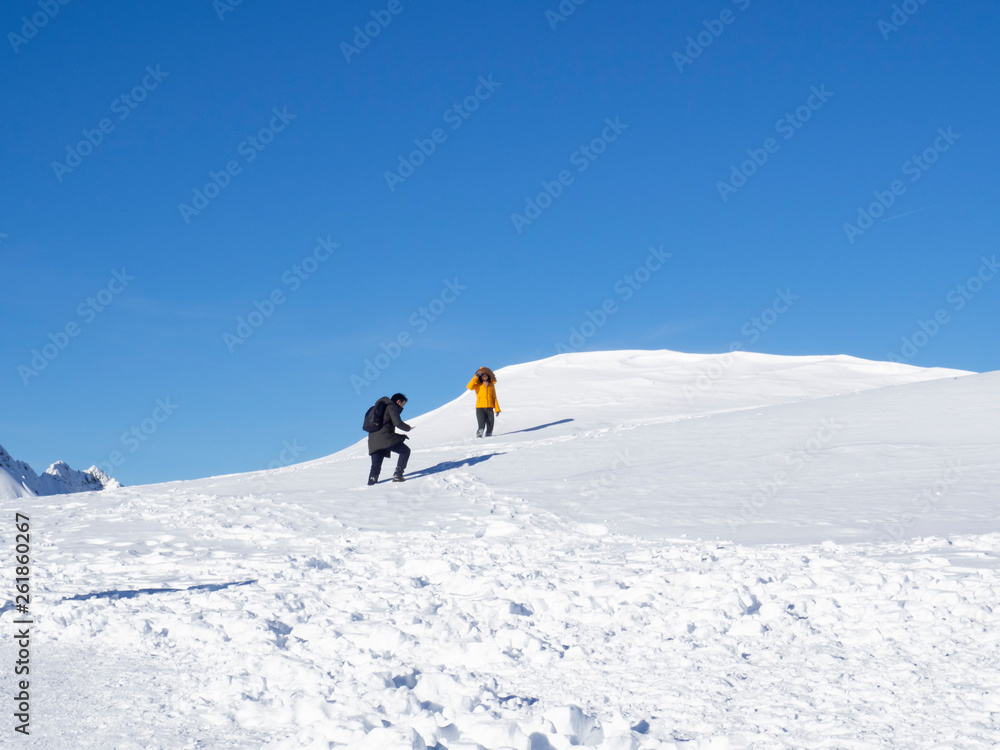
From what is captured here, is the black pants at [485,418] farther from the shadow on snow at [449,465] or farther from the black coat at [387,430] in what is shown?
the black coat at [387,430]

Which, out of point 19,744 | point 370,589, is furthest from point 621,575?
point 19,744

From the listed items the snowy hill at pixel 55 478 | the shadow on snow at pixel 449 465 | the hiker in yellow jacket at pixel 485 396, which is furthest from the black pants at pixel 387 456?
the snowy hill at pixel 55 478

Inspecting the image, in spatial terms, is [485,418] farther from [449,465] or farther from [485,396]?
[449,465]

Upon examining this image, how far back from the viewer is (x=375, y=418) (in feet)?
41.7

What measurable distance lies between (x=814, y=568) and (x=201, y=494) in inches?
386

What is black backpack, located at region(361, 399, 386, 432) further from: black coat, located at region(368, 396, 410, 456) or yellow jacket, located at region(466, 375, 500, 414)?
yellow jacket, located at region(466, 375, 500, 414)

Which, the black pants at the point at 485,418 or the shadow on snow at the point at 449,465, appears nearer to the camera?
the shadow on snow at the point at 449,465

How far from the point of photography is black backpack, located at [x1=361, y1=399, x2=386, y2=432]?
41.7 ft

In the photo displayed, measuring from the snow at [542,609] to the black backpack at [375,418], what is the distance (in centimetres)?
99

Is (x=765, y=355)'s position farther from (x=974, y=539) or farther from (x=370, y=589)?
(x=370, y=589)

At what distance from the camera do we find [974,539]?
749cm

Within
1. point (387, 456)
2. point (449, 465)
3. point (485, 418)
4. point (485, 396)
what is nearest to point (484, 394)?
point (485, 396)

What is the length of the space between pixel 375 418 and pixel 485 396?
17.3 feet

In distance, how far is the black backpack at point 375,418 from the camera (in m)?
12.7
